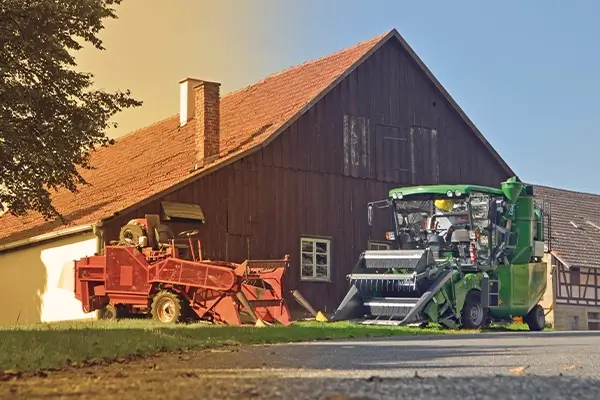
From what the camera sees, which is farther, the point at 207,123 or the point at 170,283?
the point at 207,123

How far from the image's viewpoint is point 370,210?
21.3 metres

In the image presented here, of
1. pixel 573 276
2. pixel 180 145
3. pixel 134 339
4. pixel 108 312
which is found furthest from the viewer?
pixel 573 276

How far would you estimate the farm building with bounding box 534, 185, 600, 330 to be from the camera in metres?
38.0

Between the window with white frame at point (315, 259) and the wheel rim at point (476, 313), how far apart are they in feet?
22.7

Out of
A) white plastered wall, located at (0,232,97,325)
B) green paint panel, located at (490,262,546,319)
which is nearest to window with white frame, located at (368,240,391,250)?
green paint panel, located at (490,262,546,319)

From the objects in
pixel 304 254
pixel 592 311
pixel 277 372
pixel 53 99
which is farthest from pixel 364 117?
pixel 277 372

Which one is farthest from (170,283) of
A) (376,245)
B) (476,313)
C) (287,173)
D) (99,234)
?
(376,245)

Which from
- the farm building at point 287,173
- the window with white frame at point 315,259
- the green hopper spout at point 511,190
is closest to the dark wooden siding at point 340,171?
the farm building at point 287,173

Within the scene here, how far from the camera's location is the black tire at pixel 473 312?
1966cm

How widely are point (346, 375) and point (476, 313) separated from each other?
11979 mm

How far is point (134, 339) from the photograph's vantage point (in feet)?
42.4

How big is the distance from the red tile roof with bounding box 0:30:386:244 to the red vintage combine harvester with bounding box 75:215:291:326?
2.35 metres

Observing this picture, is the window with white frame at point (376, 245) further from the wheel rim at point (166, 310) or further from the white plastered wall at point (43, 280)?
the wheel rim at point (166, 310)

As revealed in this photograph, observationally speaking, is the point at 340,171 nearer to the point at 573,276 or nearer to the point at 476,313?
the point at 476,313
